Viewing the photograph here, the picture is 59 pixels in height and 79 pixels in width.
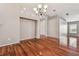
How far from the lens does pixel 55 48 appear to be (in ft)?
7.28

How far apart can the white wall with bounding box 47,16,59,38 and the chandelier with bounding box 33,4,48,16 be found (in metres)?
0.23

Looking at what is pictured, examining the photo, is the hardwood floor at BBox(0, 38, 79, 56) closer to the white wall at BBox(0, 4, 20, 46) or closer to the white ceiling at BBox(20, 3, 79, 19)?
the white wall at BBox(0, 4, 20, 46)

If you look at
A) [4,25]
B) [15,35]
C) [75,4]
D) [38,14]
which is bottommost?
[15,35]

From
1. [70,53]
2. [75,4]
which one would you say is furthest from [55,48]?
[75,4]

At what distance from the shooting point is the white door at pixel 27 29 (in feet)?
7.18

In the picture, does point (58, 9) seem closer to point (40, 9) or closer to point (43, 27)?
point (40, 9)

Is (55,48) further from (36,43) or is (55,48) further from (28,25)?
(28,25)

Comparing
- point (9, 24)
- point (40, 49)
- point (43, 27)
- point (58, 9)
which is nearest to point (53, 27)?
point (43, 27)

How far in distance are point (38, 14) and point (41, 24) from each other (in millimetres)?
230

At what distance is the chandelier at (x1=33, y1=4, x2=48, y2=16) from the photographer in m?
2.17

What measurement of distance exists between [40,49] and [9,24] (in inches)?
34.0

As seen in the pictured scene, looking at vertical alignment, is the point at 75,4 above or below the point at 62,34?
above

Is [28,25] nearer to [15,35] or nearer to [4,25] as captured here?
[15,35]

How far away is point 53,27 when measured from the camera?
7.21 feet
